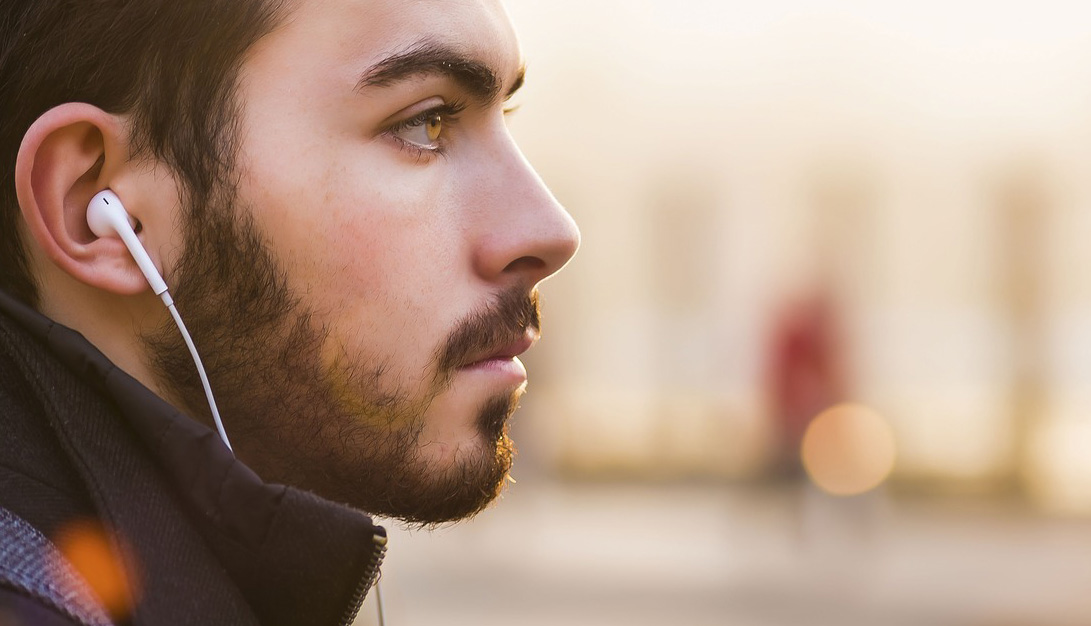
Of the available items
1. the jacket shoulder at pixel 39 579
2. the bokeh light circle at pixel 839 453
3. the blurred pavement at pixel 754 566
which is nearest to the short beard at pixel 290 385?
the jacket shoulder at pixel 39 579

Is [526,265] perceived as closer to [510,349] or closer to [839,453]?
[510,349]

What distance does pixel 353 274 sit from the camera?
1.95 metres

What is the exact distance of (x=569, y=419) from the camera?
16203 mm

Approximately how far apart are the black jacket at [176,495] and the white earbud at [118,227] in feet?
0.67

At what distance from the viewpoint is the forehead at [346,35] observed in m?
1.92

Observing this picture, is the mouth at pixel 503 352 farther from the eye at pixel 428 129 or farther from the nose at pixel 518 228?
the eye at pixel 428 129

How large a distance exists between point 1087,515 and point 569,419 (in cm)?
665

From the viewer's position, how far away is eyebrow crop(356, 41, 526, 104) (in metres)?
1.94

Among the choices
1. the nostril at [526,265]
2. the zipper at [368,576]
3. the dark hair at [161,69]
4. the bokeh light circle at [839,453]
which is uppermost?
the bokeh light circle at [839,453]

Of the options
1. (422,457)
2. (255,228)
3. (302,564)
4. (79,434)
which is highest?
(255,228)

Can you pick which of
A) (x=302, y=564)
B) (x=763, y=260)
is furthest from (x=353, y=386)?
(x=763, y=260)

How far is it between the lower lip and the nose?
0.47ft

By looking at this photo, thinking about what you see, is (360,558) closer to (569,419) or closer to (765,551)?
(765,551)

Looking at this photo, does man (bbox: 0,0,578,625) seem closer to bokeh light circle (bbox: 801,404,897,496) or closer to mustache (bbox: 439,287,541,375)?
mustache (bbox: 439,287,541,375)
